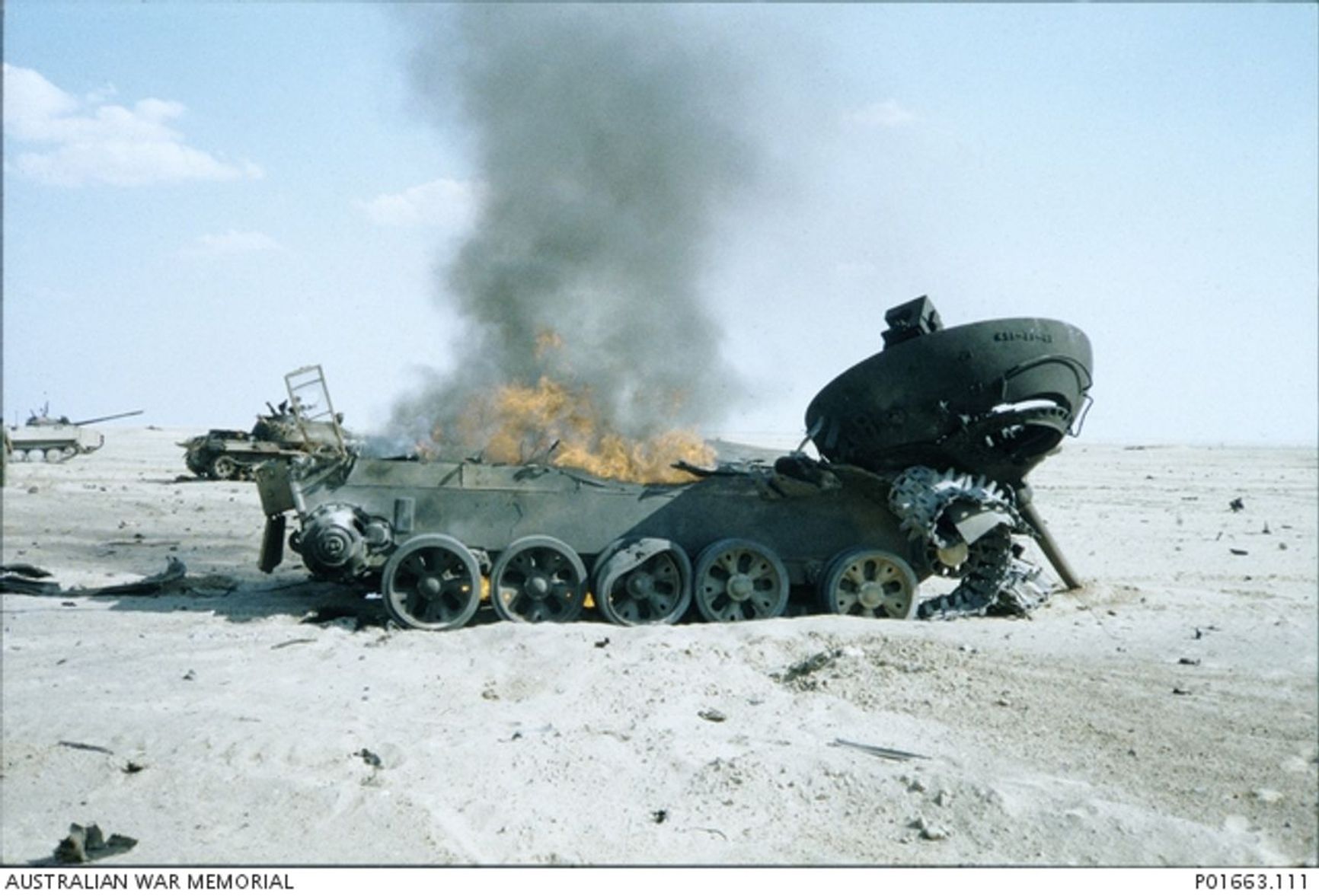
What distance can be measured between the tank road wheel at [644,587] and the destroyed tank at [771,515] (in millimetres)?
20

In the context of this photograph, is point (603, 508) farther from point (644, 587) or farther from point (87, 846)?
point (87, 846)

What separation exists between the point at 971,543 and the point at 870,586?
1051 mm

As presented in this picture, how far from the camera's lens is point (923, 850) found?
5.25 meters

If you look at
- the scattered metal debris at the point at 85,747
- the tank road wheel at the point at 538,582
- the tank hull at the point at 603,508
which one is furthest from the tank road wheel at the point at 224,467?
the scattered metal debris at the point at 85,747

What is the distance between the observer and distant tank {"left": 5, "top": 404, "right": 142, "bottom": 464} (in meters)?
37.3

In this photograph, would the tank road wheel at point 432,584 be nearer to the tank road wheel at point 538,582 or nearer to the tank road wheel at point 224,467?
the tank road wheel at point 538,582

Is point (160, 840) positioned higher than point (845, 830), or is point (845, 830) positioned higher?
point (845, 830)

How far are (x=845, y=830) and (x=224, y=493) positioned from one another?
77.8 ft

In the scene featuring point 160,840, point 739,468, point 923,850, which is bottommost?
point 160,840

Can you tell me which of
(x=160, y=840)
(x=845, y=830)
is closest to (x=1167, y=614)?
(x=845, y=830)

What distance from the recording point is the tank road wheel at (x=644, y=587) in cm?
1046

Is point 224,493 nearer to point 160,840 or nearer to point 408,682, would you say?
point 408,682

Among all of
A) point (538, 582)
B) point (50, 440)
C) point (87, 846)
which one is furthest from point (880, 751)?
point (50, 440)

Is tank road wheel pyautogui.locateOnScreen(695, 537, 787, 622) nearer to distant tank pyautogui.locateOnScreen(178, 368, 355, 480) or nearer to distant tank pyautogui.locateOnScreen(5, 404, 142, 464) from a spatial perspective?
distant tank pyautogui.locateOnScreen(178, 368, 355, 480)
